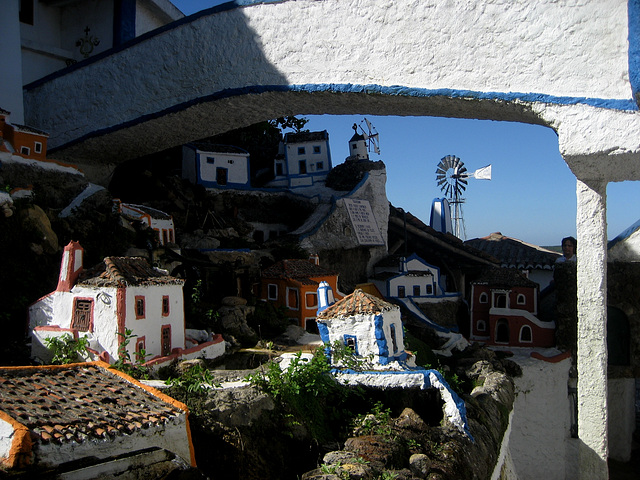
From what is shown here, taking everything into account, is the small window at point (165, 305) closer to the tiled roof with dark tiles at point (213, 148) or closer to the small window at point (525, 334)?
the tiled roof with dark tiles at point (213, 148)

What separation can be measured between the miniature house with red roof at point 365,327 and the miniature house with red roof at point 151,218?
433cm

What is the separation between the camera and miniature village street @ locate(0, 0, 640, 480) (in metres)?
6.14

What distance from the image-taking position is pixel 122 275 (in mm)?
7945

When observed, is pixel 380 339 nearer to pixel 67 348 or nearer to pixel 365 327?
pixel 365 327

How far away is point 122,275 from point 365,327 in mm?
3621

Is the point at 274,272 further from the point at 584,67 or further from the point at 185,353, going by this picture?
the point at 584,67

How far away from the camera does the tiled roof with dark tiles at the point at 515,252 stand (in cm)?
1934

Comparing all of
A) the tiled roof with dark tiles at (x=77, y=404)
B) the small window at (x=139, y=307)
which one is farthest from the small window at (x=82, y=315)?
the tiled roof with dark tiles at (x=77, y=404)

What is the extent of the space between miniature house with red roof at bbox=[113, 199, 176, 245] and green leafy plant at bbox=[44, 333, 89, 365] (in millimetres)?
4007

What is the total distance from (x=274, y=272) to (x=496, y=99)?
7573 millimetres

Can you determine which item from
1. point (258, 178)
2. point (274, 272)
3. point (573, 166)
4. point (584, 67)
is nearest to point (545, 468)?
point (274, 272)

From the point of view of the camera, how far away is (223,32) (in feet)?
30.0

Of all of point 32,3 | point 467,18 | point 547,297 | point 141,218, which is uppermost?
point 32,3

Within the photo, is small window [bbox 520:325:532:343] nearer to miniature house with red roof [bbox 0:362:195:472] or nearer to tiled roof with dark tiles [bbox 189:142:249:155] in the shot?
tiled roof with dark tiles [bbox 189:142:249:155]
